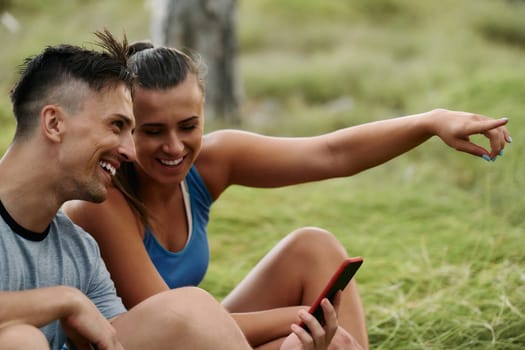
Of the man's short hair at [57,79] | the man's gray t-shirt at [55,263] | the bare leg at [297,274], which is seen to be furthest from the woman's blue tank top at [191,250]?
the man's short hair at [57,79]

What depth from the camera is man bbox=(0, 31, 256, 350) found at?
1.96 m

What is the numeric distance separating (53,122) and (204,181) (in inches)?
29.6

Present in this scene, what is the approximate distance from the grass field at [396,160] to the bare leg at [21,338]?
130 centimetres

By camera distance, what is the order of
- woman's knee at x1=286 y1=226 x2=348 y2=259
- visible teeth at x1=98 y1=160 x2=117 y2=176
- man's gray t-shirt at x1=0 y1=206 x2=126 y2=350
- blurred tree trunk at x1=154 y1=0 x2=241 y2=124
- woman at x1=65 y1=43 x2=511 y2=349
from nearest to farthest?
man's gray t-shirt at x1=0 y1=206 x2=126 y2=350
visible teeth at x1=98 y1=160 x2=117 y2=176
woman at x1=65 y1=43 x2=511 y2=349
woman's knee at x1=286 y1=226 x2=348 y2=259
blurred tree trunk at x1=154 y1=0 x2=241 y2=124

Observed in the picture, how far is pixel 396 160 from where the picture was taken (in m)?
6.04

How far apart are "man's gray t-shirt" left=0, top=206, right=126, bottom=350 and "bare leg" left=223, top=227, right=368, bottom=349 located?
63cm

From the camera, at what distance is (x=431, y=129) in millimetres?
2490

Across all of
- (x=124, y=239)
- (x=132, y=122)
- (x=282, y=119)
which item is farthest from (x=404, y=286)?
(x=282, y=119)

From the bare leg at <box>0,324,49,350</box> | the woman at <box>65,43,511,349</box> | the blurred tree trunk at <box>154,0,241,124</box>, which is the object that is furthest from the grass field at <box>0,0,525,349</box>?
the bare leg at <box>0,324,49,350</box>

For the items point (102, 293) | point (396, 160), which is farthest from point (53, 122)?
point (396, 160)

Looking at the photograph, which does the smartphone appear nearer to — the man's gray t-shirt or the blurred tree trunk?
the man's gray t-shirt

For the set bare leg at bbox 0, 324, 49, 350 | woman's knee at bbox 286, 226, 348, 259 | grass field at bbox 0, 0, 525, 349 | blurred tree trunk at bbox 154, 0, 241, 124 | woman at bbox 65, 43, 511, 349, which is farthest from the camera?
blurred tree trunk at bbox 154, 0, 241, 124

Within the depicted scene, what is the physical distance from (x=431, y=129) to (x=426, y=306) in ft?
3.55

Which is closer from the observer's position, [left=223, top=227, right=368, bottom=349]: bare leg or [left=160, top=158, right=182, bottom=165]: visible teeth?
[left=160, top=158, right=182, bottom=165]: visible teeth
